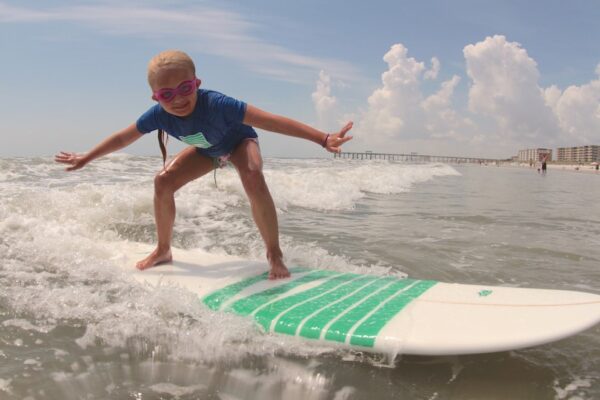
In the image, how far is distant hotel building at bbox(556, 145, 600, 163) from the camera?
358 feet

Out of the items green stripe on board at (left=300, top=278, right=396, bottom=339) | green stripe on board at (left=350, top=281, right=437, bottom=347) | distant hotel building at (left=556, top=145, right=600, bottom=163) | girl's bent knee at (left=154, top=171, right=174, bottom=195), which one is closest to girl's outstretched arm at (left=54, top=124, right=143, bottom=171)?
girl's bent knee at (left=154, top=171, right=174, bottom=195)

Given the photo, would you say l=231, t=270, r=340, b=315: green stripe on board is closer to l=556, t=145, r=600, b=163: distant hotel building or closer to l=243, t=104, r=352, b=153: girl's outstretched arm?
l=243, t=104, r=352, b=153: girl's outstretched arm

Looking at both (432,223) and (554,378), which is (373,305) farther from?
(432,223)

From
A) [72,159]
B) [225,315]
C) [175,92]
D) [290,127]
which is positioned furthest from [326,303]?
[72,159]

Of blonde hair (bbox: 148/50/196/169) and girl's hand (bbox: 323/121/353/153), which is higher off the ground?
blonde hair (bbox: 148/50/196/169)

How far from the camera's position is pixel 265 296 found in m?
2.75

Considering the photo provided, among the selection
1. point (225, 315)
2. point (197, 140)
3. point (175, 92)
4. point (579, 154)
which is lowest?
point (225, 315)

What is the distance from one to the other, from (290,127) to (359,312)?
127 centimetres

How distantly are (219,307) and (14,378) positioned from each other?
1.05 meters

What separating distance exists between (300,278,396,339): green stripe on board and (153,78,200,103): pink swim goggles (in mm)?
1583

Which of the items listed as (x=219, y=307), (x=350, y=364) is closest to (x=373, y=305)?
(x=350, y=364)

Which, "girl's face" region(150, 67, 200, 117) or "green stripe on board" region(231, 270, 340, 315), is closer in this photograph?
"green stripe on board" region(231, 270, 340, 315)

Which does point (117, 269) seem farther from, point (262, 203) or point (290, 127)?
point (290, 127)

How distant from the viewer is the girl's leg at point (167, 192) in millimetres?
3480
